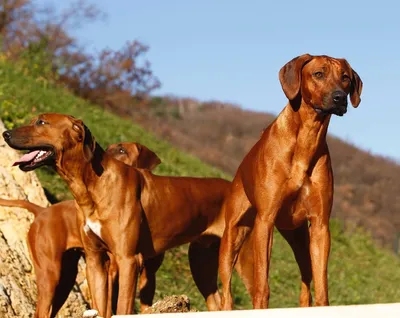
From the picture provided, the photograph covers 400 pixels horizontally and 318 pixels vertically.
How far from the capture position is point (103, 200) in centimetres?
840

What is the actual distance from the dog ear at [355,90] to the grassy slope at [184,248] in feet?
19.8

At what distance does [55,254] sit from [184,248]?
5573 millimetres

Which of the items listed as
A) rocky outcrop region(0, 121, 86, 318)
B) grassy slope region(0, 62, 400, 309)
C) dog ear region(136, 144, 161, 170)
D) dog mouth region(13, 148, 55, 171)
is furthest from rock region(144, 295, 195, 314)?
grassy slope region(0, 62, 400, 309)

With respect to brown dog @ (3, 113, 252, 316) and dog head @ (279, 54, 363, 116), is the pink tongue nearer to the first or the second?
brown dog @ (3, 113, 252, 316)

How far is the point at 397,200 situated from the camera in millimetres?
34594

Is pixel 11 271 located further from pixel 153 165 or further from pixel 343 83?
pixel 343 83

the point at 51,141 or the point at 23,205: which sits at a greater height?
the point at 51,141

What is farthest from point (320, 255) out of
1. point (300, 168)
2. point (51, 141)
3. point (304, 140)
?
point (51, 141)

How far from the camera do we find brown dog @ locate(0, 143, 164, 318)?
9.42 m

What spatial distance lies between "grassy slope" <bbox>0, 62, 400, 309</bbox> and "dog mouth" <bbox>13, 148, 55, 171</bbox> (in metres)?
4.81

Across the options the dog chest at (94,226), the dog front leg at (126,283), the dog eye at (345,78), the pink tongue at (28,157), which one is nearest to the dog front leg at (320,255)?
the dog eye at (345,78)

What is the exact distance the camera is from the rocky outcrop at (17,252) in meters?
9.05

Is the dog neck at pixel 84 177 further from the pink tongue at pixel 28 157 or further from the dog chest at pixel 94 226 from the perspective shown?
the pink tongue at pixel 28 157

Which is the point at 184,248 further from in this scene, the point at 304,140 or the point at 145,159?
the point at 304,140
